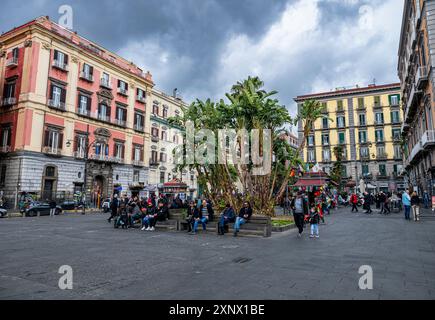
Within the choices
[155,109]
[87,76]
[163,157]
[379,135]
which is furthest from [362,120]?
[87,76]

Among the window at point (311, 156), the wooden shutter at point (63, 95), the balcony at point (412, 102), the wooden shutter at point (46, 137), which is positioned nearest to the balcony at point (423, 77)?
the balcony at point (412, 102)

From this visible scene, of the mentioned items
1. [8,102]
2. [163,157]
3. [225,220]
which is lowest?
[225,220]

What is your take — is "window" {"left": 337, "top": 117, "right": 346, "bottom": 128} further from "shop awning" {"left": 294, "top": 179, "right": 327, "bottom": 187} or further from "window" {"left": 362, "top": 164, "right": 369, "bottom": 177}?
"shop awning" {"left": 294, "top": 179, "right": 327, "bottom": 187}

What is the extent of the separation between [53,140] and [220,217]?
87.9 feet

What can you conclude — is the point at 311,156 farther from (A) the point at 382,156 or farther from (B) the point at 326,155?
(A) the point at 382,156

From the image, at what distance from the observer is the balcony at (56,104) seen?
104ft

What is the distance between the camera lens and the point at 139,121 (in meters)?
44.4

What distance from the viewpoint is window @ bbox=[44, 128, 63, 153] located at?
31.2 metres

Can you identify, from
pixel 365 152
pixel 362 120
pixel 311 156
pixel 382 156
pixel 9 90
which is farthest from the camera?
pixel 311 156

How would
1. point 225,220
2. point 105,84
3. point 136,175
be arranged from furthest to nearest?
point 136,175 → point 105,84 → point 225,220

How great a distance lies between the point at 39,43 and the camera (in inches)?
1212

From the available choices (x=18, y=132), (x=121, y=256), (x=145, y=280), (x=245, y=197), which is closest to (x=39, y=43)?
(x=18, y=132)

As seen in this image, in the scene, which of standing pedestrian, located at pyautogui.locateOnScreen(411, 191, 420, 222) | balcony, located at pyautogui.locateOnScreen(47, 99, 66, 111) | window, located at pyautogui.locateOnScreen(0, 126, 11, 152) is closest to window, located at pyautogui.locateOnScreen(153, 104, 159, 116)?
balcony, located at pyautogui.locateOnScreen(47, 99, 66, 111)

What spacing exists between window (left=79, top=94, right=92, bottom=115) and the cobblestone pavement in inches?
1103
